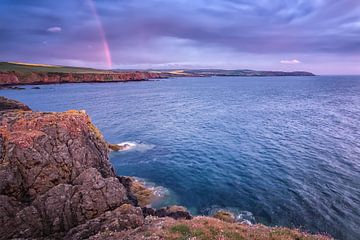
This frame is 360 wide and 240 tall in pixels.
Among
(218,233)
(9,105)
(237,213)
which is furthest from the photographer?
(9,105)

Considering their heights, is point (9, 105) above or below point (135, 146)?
above

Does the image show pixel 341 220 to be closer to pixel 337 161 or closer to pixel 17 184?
pixel 337 161

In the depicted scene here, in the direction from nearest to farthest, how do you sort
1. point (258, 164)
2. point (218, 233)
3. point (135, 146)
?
point (218, 233)
point (258, 164)
point (135, 146)

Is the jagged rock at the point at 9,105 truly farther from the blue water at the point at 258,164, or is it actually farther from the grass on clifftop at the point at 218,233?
the grass on clifftop at the point at 218,233

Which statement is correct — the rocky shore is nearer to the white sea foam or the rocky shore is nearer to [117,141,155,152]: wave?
the white sea foam

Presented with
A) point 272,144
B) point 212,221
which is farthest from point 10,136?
point 272,144

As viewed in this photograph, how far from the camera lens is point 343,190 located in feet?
118

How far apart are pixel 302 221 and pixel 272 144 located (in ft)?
93.0

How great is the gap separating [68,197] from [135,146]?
33038 millimetres

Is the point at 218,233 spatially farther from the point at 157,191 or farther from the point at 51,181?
the point at 157,191

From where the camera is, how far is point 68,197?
2352 centimetres

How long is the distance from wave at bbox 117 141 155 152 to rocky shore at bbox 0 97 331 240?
22.3 metres

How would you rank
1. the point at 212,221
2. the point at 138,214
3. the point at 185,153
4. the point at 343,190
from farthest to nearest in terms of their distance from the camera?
the point at 185,153
the point at 343,190
the point at 138,214
the point at 212,221

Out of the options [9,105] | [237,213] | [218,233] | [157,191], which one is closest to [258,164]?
[237,213]
